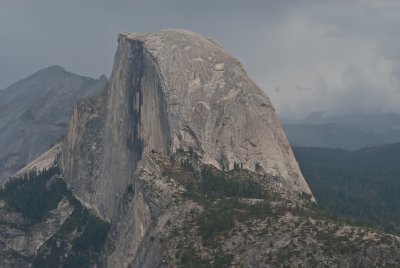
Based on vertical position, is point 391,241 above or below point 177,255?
above

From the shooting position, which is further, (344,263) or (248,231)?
(248,231)

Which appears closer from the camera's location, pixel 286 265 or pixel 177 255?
pixel 286 265

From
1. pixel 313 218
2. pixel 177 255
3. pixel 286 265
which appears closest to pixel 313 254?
pixel 286 265

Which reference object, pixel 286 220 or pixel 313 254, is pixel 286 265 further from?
pixel 286 220

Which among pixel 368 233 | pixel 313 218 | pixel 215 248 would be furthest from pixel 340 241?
pixel 215 248

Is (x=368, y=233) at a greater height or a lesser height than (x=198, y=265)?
greater

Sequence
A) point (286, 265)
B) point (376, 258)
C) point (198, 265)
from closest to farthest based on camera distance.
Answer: point (376, 258), point (286, 265), point (198, 265)

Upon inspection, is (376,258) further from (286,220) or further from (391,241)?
(286,220)

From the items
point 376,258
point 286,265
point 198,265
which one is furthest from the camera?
point 198,265
